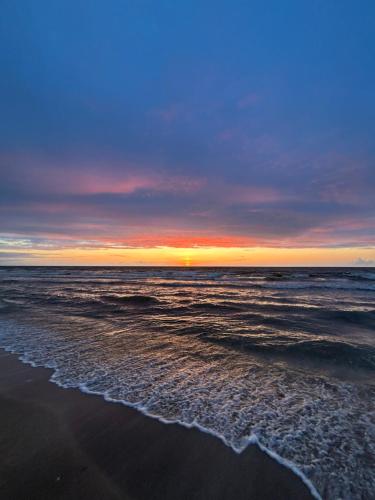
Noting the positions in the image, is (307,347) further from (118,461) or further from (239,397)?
(118,461)

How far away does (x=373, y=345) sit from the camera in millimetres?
7660

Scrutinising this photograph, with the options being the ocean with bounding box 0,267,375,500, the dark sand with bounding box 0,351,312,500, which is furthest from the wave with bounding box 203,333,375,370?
the dark sand with bounding box 0,351,312,500

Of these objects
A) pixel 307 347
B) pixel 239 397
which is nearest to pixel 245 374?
pixel 239 397

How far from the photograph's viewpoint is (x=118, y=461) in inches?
121

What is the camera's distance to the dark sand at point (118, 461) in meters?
2.66

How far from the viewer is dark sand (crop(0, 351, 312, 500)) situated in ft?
8.73

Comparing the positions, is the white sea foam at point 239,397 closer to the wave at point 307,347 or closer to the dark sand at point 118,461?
the dark sand at point 118,461

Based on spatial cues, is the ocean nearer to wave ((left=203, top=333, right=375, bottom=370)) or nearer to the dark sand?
wave ((left=203, top=333, right=375, bottom=370))

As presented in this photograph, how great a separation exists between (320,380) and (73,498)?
5182 mm

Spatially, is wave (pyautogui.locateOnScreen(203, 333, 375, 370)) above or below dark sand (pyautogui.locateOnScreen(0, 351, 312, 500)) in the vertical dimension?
below

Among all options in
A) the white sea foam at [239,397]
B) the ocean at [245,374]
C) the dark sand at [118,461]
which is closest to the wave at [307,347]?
the ocean at [245,374]

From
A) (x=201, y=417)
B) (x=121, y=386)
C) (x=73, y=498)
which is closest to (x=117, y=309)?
(x=121, y=386)

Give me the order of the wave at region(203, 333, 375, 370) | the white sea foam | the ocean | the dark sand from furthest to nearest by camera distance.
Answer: the wave at region(203, 333, 375, 370) → the ocean → the white sea foam → the dark sand

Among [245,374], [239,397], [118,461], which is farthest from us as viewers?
[245,374]
